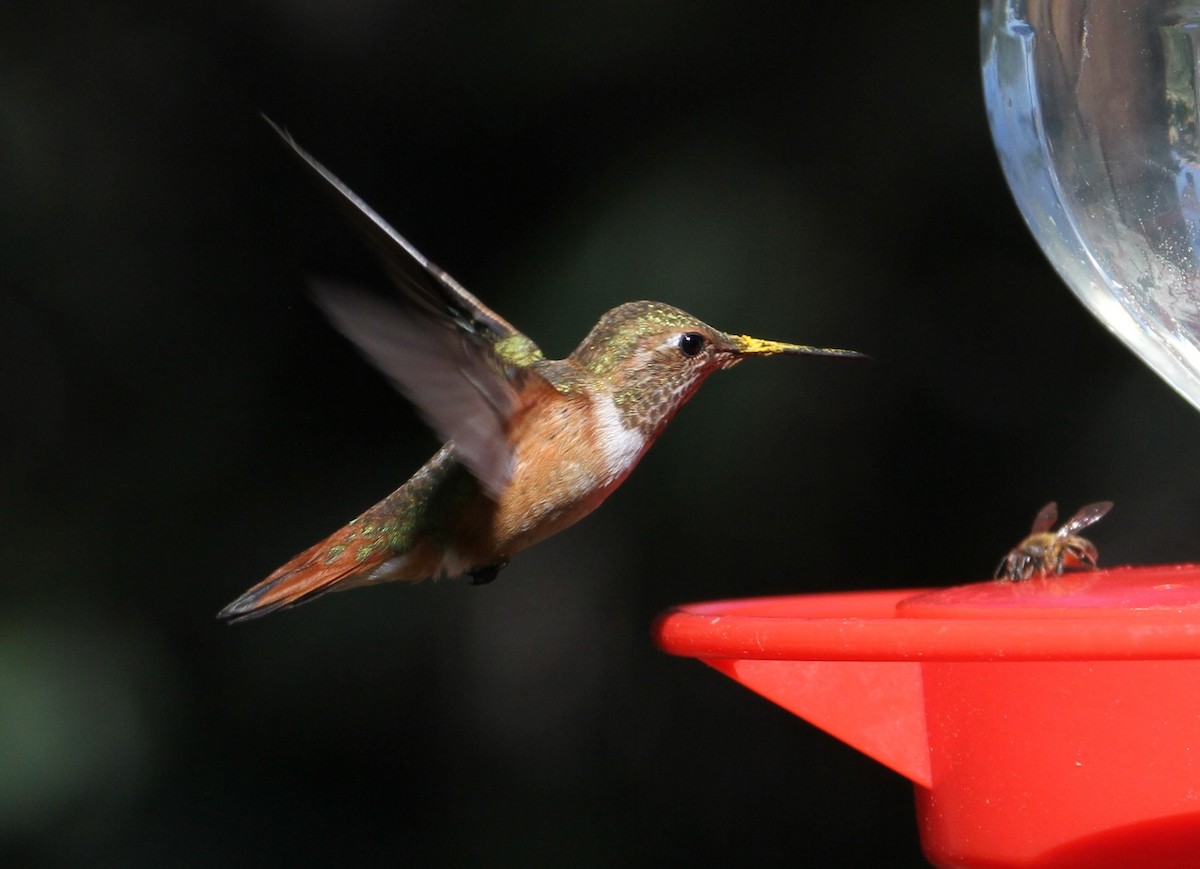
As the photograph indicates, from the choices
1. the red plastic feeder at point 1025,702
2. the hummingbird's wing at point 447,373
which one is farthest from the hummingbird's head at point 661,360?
the red plastic feeder at point 1025,702

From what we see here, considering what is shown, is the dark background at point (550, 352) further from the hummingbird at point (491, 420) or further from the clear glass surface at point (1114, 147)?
the clear glass surface at point (1114, 147)

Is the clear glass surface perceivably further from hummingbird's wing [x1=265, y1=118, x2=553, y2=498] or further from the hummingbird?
hummingbird's wing [x1=265, y1=118, x2=553, y2=498]

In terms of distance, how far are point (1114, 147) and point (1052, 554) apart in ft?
1.84

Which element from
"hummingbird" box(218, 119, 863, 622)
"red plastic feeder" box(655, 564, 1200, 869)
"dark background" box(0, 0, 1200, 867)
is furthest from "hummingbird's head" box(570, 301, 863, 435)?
"dark background" box(0, 0, 1200, 867)

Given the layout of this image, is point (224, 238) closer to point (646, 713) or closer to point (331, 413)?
point (331, 413)

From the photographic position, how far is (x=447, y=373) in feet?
5.86

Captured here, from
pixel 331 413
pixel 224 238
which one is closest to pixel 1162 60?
pixel 331 413

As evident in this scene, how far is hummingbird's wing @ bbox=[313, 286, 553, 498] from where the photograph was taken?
5.45 feet

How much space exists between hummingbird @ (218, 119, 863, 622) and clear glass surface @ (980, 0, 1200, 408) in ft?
1.62

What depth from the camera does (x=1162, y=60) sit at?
1840mm

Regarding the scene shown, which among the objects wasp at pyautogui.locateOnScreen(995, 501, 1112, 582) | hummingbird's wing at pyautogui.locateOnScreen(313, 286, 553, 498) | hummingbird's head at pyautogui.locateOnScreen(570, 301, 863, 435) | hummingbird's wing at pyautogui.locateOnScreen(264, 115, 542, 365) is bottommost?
wasp at pyautogui.locateOnScreen(995, 501, 1112, 582)

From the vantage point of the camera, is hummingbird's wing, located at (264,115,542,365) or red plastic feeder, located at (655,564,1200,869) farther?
hummingbird's wing, located at (264,115,542,365)

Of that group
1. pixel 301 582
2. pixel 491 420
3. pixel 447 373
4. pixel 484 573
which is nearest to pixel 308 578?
pixel 301 582

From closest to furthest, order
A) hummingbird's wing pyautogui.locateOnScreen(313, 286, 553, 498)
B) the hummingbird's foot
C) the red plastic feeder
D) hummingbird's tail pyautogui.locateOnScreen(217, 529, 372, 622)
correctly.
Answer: the red plastic feeder → hummingbird's wing pyautogui.locateOnScreen(313, 286, 553, 498) → hummingbird's tail pyautogui.locateOnScreen(217, 529, 372, 622) → the hummingbird's foot
